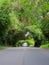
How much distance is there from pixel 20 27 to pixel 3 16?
71.4ft

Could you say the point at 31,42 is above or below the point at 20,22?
below

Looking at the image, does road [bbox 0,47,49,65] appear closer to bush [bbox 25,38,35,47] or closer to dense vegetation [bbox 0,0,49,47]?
dense vegetation [bbox 0,0,49,47]

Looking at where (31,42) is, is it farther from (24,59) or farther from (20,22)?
(24,59)

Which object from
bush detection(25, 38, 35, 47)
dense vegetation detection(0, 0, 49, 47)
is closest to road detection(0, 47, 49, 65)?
dense vegetation detection(0, 0, 49, 47)

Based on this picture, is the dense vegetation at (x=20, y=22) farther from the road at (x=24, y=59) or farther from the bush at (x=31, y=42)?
the road at (x=24, y=59)

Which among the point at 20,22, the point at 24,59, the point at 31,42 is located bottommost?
the point at 31,42

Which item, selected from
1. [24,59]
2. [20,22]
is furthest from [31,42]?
[24,59]

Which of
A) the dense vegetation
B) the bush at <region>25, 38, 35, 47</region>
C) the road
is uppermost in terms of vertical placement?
the dense vegetation

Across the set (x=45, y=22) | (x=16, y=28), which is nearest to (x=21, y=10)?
(x=16, y=28)

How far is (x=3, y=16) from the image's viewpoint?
4447cm

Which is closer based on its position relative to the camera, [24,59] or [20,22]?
[24,59]

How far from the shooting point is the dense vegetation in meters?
45.7

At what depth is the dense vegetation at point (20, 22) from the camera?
45741mm

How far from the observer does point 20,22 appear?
218 ft
